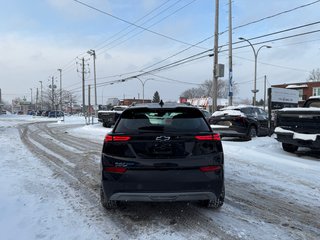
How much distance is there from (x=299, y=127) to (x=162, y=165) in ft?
23.0

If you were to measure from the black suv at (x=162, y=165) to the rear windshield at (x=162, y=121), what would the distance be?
0.03 metres

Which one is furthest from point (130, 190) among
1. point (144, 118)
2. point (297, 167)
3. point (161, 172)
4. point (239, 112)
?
point (239, 112)

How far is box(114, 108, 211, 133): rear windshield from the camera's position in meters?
4.26

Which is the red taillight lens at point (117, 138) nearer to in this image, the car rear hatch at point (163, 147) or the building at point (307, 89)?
the car rear hatch at point (163, 147)

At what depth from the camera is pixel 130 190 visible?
13.2ft

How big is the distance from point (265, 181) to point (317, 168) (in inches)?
87.3

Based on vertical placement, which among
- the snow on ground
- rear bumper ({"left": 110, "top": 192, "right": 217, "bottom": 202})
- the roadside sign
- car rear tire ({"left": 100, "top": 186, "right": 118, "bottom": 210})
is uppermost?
the roadside sign

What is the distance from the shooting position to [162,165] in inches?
156

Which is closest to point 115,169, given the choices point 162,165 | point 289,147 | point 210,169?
point 162,165

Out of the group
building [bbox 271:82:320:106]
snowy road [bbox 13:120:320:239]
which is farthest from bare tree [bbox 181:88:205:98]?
snowy road [bbox 13:120:320:239]

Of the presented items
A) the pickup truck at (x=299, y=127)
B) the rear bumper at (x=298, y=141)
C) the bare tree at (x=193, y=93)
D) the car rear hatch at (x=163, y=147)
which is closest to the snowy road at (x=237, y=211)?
the car rear hatch at (x=163, y=147)

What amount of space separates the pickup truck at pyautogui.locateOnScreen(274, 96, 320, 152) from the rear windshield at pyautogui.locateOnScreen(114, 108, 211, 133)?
6.00m

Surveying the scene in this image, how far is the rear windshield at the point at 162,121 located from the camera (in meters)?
4.26

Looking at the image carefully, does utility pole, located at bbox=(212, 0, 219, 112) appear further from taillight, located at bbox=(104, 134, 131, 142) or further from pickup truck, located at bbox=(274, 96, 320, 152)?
taillight, located at bbox=(104, 134, 131, 142)
